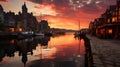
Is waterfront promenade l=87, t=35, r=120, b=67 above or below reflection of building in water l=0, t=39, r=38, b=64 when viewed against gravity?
above

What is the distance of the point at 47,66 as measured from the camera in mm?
21062

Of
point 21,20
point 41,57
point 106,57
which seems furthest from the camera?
point 21,20

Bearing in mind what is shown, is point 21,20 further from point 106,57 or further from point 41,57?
point 106,57

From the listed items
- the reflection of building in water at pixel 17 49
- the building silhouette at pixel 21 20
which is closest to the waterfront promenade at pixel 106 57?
the reflection of building in water at pixel 17 49

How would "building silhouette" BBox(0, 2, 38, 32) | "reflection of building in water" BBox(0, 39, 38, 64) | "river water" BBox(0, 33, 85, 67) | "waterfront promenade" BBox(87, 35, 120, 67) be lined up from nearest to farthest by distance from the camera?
"waterfront promenade" BBox(87, 35, 120, 67) → "river water" BBox(0, 33, 85, 67) → "reflection of building in water" BBox(0, 39, 38, 64) → "building silhouette" BBox(0, 2, 38, 32)

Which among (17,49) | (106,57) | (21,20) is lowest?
(17,49)

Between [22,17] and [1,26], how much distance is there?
65.0 meters

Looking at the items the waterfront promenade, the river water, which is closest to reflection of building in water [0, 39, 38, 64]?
the river water

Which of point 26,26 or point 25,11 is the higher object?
point 25,11

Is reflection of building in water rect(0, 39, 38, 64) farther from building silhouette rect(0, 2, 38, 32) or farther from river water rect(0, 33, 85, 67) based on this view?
building silhouette rect(0, 2, 38, 32)

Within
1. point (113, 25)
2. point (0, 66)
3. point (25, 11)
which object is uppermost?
point (25, 11)

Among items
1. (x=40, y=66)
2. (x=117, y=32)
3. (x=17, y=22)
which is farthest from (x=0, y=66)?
(x=17, y=22)

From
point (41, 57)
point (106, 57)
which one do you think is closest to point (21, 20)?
point (41, 57)

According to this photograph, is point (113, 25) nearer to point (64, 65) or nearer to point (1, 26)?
point (64, 65)
